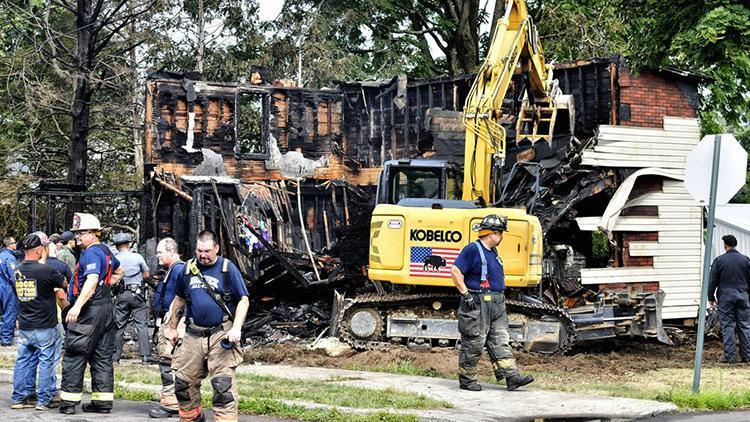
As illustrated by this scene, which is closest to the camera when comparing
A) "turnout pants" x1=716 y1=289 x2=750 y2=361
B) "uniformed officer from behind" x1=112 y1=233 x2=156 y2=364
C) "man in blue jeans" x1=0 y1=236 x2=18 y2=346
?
"uniformed officer from behind" x1=112 y1=233 x2=156 y2=364

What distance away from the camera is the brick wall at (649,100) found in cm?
2133

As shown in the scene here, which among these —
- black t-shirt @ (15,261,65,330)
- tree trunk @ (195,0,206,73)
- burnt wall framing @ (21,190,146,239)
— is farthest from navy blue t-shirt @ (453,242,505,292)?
tree trunk @ (195,0,206,73)

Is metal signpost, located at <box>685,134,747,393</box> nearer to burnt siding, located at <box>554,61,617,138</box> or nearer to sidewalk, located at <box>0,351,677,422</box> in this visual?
sidewalk, located at <box>0,351,677,422</box>

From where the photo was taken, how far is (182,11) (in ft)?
122

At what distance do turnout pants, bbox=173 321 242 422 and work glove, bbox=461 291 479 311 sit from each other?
339 cm

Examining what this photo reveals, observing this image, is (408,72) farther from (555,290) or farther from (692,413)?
(692,413)

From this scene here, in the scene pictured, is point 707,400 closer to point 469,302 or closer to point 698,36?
point 469,302

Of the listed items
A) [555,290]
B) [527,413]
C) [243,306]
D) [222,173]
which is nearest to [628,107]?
[555,290]

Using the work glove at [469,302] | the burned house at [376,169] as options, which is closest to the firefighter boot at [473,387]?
the work glove at [469,302]

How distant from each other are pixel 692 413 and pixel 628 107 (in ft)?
37.0

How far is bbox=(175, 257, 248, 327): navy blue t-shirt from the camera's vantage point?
9.03 m

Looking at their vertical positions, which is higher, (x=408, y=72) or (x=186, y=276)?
(x=408, y=72)

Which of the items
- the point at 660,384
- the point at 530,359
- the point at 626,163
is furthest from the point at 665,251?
the point at 660,384

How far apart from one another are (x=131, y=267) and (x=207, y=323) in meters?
6.27
